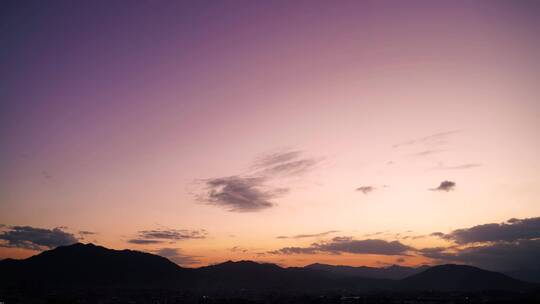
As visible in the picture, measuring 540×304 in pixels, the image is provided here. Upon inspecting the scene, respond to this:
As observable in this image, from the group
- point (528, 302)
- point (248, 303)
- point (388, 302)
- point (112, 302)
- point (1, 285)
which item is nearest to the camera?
point (528, 302)

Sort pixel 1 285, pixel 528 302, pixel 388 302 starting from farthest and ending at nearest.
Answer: pixel 1 285
pixel 388 302
pixel 528 302

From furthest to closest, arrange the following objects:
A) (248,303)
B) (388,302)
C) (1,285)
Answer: (1,285)
(388,302)
(248,303)

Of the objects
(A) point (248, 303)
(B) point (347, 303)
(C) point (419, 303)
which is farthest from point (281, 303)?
(C) point (419, 303)

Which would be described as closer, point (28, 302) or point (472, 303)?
point (28, 302)

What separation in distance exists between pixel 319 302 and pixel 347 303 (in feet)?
34.4

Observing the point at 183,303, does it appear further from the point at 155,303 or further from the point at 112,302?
the point at 112,302

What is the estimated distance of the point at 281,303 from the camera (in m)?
136

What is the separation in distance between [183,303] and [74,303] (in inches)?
1331

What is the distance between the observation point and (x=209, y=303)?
13012 cm

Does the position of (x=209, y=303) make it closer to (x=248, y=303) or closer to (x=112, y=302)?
(x=248, y=303)

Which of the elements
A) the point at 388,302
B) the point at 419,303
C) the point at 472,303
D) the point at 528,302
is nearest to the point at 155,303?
the point at 388,302

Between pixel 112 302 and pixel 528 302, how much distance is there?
421 ft

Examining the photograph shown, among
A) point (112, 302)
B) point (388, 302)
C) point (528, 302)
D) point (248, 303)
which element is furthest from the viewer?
point (388, 302)

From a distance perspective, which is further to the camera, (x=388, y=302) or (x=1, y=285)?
(x=1, y=285)
